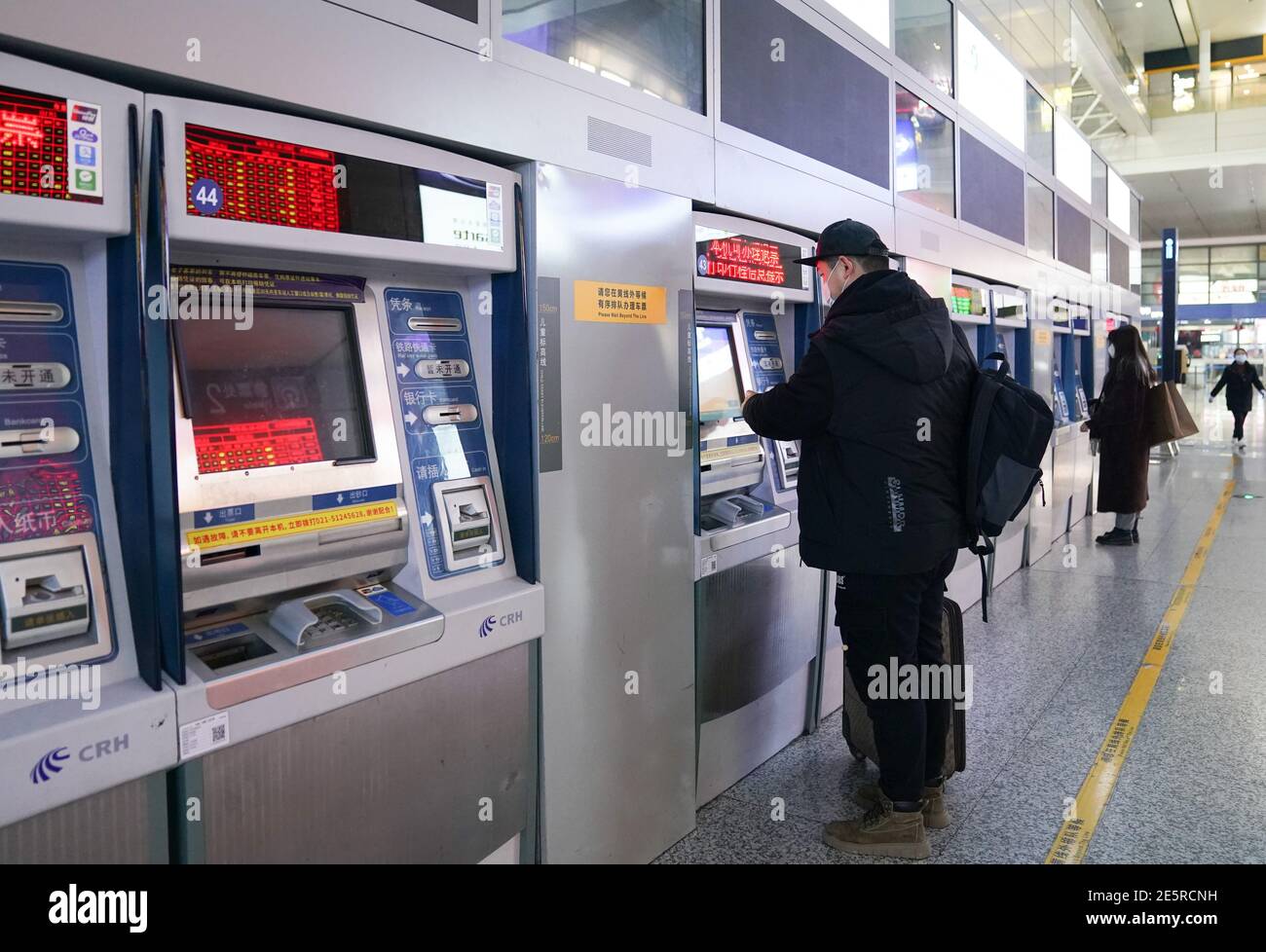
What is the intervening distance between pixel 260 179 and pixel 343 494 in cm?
62

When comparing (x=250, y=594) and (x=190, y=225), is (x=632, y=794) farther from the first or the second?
(x=190, y=225)

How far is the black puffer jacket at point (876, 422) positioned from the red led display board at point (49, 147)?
1.71 m

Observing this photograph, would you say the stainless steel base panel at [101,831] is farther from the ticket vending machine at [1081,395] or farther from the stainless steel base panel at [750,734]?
the ticket vending machine at [1081,395]

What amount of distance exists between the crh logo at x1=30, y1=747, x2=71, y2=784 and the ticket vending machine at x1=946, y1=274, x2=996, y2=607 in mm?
4383

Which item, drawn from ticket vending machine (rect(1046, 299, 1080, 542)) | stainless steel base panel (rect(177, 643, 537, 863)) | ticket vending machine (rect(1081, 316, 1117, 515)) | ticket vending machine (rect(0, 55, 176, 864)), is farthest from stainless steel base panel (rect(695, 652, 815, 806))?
ticket vending machine (rect(1081, 316, 1117, 515))

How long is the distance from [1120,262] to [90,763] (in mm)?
10889

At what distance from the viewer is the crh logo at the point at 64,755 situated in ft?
4.50

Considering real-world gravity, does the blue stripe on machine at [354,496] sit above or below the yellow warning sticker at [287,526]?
above

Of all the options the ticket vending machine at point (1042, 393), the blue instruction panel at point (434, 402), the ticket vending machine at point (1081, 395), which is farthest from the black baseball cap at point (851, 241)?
the ticket vending machine at point (1081, 395)

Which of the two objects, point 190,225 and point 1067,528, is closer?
point 190,225

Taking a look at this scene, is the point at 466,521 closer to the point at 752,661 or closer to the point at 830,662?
the point at 752,661

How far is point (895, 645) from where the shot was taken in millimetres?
2631
